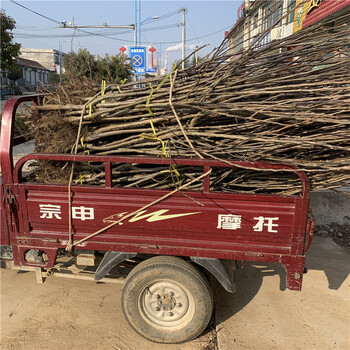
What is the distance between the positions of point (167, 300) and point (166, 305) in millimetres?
48

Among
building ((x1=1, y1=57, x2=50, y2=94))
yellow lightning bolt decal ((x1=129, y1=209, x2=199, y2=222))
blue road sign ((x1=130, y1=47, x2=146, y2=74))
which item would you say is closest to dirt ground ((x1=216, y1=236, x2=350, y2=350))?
yellow lightning bolt decal ((x1=129, y1=209, x2=199, y2=222))

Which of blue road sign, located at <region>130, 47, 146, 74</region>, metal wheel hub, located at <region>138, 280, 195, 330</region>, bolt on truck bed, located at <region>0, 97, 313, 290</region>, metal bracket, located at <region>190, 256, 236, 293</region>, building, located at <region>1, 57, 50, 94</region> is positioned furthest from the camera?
building, located at <region>1, 57, 50, 94</region>

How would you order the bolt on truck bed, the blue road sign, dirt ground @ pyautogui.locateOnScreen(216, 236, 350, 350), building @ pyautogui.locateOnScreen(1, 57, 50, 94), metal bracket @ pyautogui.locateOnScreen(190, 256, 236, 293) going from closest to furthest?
the bolt on truck bed → metal bracket @ pyautogui.locateOnScreen(190, 256, 236, 293) → dirt ground @ pyautogui.locateOnScreen(216, 236, 350, 350) → the blue road sign → building @ pyautogui.locateOnScreen(1, 57, 50, 94)

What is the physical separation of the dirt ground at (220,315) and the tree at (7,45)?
11.8 m

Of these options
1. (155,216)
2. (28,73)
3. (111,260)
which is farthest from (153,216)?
(28,73)

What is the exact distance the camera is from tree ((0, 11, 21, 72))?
12.5m

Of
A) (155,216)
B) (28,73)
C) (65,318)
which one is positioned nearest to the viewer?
(155,216)

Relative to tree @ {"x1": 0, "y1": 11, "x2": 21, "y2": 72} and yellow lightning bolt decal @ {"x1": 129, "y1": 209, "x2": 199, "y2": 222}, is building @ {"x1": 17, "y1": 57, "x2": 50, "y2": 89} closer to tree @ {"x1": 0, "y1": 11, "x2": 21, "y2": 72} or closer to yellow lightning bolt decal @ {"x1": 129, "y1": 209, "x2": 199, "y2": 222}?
tree @ {"x1": 0, "y1": 11, "x2": 21, "y2": 72}

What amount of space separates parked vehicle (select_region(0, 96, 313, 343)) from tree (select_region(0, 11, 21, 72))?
39.8ft

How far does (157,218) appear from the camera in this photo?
2.59 metres

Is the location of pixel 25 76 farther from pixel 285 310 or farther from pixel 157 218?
pixel 285 310

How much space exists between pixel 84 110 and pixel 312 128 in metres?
1.99

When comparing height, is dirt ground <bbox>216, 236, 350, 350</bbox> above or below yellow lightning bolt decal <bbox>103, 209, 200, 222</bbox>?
below

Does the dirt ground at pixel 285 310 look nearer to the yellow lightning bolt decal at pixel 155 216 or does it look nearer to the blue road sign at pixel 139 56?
the yellow lightning bolt decal at pixel 155 216
